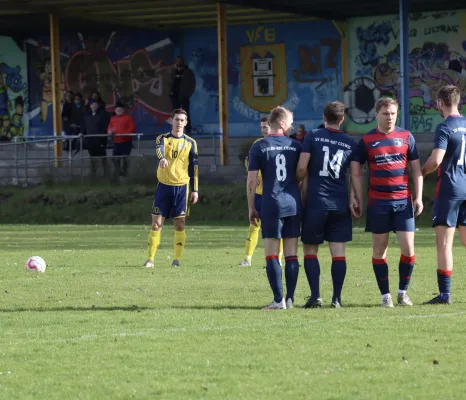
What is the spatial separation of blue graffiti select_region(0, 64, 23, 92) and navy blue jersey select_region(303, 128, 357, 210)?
33766mm

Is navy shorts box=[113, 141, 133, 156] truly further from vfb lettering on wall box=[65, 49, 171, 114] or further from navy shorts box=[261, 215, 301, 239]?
navy shorts box=[261, 215, 301, 239]

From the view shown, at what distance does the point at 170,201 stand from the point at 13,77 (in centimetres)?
2806

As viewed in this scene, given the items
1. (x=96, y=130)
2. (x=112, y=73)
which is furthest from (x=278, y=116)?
(x=112, y=73)

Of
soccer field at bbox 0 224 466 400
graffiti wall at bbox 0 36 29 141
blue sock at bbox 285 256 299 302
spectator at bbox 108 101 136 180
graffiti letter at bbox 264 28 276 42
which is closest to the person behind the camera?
soccer field at bbox 0 224 466 400

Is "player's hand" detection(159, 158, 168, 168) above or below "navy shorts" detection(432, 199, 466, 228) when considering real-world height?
above

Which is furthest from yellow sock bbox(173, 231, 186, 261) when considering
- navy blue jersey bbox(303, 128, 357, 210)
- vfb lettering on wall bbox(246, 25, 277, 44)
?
vfb lettering on wall bbox(246, 25, 277, 44)

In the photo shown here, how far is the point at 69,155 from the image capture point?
3500 cm

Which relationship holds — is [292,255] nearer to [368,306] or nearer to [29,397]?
[368,306]

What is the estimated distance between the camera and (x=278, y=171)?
38.0ft

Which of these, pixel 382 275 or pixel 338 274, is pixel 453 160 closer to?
pixel 382 275

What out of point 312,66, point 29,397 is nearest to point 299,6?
point 312,66

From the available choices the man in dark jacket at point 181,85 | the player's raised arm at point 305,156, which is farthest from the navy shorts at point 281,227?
the man in dark jacket at point 181,85

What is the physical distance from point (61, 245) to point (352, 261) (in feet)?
22.4

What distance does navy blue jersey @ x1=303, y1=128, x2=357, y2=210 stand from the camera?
37.7ft
